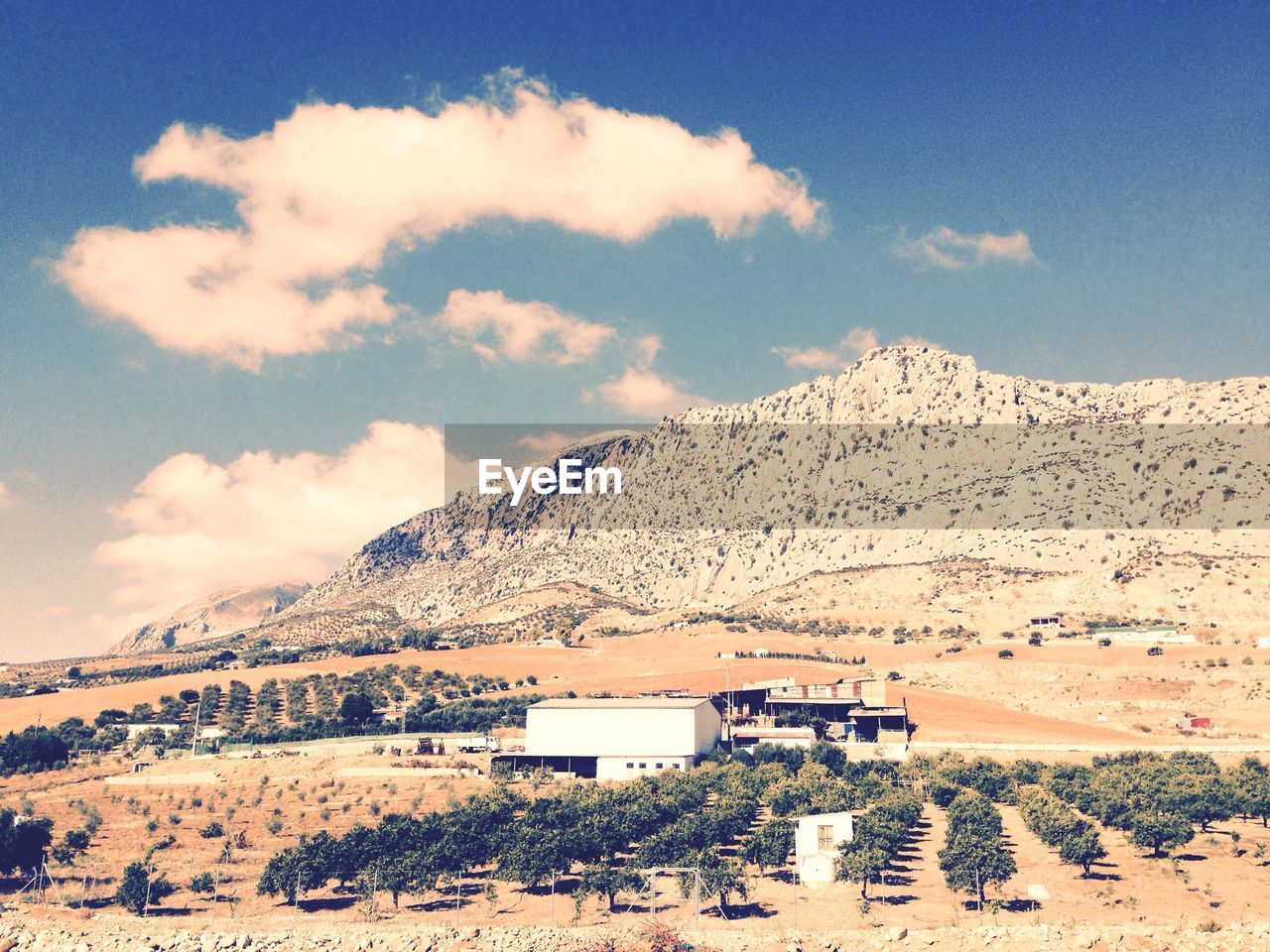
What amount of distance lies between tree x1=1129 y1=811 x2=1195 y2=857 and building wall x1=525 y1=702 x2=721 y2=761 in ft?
137

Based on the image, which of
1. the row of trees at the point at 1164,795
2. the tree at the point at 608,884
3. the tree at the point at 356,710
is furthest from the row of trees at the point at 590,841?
the tree at the point at 356,710

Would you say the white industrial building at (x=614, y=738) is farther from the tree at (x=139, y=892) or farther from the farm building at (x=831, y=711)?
the tree at (x=139, y=892)

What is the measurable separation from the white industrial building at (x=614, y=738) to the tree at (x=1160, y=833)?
41415mm

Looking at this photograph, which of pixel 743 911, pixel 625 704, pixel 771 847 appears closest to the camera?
pixel 743 911

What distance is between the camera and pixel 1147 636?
151 m

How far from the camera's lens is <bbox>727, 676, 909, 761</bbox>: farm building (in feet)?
383

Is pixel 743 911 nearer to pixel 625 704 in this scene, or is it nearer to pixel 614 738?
pixel 614 738

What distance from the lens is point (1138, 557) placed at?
190 m

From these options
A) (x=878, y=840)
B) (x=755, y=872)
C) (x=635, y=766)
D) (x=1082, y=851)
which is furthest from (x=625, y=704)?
(x=1082, y=851)

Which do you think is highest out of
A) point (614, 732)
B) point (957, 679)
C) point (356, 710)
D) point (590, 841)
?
point (957, 679)

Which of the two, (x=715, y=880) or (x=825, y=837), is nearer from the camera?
(x=715, y=880)

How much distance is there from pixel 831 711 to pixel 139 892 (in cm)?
8463

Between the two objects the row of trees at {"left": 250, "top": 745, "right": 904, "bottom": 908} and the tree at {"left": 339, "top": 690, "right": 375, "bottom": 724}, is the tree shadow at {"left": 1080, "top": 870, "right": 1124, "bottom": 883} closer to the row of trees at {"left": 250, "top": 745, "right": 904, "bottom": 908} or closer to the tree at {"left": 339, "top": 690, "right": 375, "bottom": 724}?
the row of trees at {"left": 250, "top": 745, "right": 904, "bottom": 908}

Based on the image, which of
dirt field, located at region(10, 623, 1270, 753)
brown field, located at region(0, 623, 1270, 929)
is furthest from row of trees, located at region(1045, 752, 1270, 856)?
dirt field, located at region(10, 623, 1270, 753)
